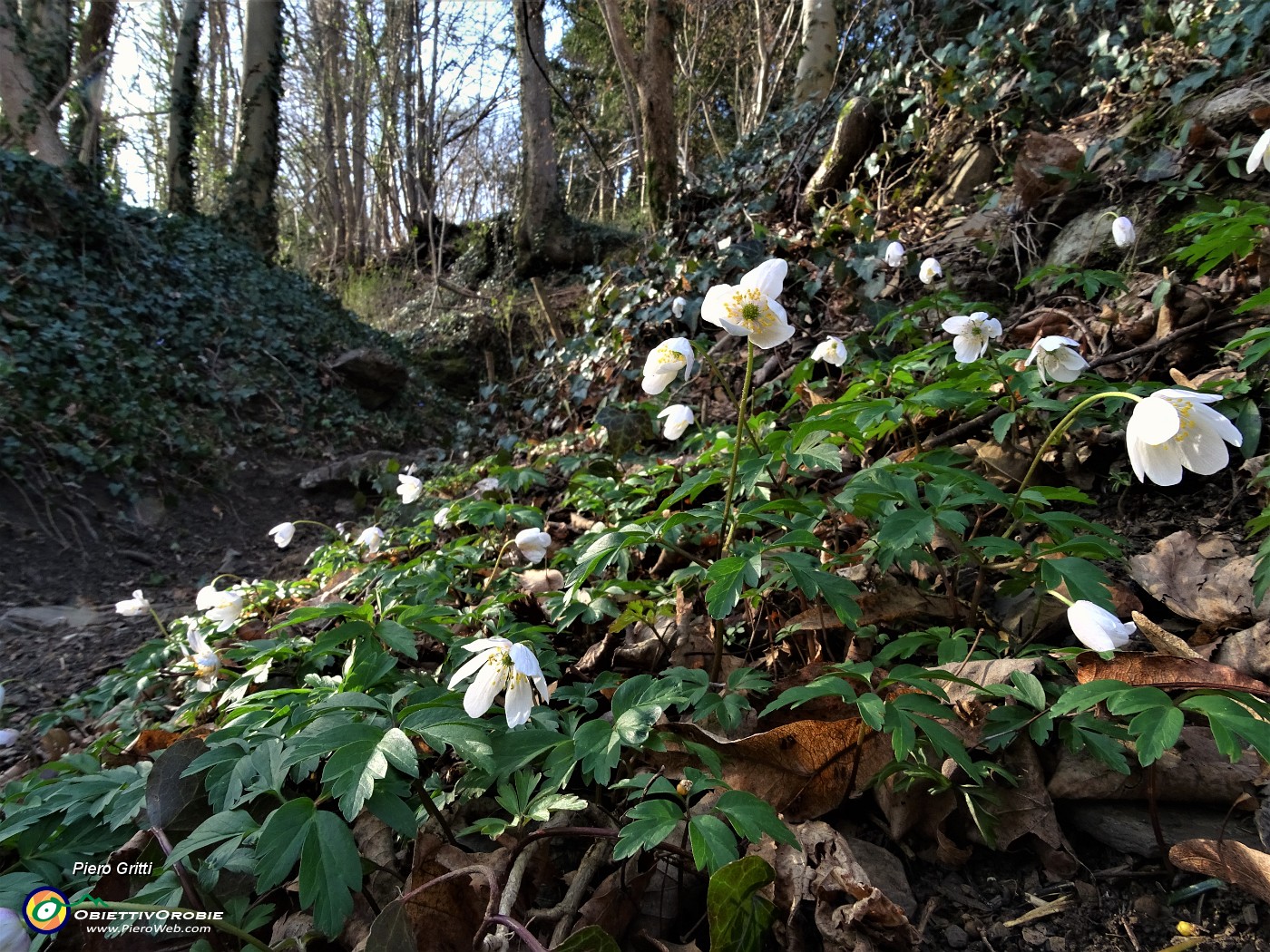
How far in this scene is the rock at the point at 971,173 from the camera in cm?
478

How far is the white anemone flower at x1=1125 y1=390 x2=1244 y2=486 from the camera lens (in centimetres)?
134

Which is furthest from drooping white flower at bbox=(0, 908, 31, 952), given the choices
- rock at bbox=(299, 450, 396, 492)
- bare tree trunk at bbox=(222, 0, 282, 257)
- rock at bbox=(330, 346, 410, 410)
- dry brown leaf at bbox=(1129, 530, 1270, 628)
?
bare tree trunk at bbox=(222, 0, 282, 257)

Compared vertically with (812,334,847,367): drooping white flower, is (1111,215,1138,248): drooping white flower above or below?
above

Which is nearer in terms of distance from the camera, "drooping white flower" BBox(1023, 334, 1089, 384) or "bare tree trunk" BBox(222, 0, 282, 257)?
"drooping white flower" BBox(1023, 334, 1089, 384)

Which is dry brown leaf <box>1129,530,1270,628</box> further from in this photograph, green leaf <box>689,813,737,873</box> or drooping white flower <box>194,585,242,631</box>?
drooping white flower <box>194,585,242,631</box>

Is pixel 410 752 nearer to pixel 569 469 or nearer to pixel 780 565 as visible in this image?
pixel 780 565

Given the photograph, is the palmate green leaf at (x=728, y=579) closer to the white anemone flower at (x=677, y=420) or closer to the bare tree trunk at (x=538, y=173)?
the white anemone flower at (x=677, y=420)

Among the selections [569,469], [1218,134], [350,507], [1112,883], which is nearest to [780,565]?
[1112,883]

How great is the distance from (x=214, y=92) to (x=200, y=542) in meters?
15.7

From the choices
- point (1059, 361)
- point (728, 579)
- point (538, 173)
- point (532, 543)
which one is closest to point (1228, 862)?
point (728, 579)

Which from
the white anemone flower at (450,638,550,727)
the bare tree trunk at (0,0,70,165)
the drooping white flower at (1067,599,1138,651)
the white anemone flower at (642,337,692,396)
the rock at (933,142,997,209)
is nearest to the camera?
the drooping white flower at (1067,599,1138,651)

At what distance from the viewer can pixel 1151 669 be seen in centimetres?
142

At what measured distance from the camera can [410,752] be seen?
119 cm

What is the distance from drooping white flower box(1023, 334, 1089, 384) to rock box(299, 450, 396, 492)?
5809mm
